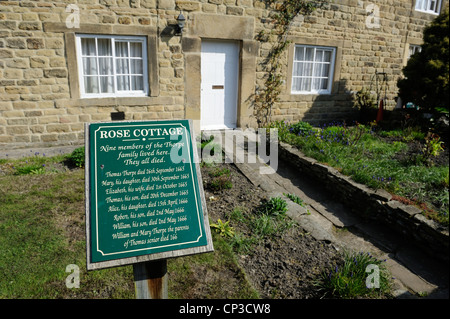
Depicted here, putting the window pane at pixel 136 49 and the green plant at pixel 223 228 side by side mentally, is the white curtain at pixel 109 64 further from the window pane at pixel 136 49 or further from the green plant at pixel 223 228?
the green plant at pixel 223 228

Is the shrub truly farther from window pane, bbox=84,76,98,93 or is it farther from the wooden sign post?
window pane, bbox=84,76,98,93

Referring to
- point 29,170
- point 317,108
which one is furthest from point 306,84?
point 29,170

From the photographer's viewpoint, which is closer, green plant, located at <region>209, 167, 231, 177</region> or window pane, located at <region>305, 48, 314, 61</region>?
green plant, located at <region>209, 167, 231, 177</region>

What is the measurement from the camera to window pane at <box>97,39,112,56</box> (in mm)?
7361

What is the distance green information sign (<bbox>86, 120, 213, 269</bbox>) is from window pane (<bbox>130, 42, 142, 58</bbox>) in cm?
561

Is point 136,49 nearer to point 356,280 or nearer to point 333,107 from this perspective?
point 333,107

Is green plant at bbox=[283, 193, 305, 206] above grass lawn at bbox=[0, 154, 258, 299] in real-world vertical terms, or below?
above

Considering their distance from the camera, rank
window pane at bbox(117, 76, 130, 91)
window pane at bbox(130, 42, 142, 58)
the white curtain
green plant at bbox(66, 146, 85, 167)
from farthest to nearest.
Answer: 1. window pane at bbox(117, 76, 130, 91)
2. window pane at bbox(130, 42, 142, 58)
3. the white curtain
4. green plant at bbox(66, 146, 85, 167)

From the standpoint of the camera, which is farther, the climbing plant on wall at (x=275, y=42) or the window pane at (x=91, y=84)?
the climbing plant on wall at (x=275, y=42)

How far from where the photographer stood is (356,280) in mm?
3166

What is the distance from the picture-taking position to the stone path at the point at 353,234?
3.62m

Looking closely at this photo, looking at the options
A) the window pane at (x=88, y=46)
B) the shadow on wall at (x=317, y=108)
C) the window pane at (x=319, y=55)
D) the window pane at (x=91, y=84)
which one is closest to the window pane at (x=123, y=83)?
the window pane at (x=91, y=84)

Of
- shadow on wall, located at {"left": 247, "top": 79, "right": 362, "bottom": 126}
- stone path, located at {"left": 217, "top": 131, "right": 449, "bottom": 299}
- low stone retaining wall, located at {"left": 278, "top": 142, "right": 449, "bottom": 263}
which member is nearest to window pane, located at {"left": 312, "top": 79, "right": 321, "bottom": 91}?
shadow on wall, located at {"left": 247, "top": 79, "right": 362, "bottom": 126}

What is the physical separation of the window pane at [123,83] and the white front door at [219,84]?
1.91 m
